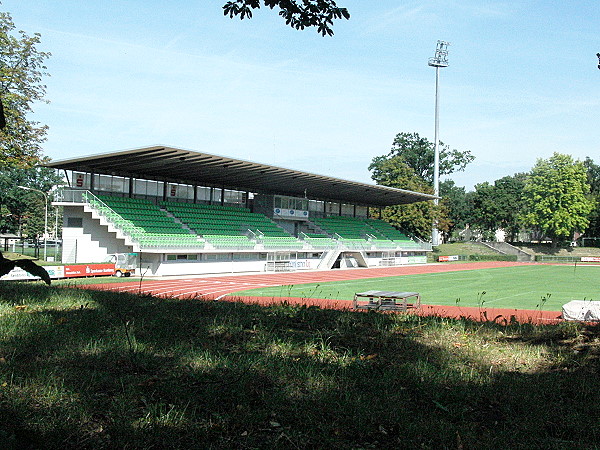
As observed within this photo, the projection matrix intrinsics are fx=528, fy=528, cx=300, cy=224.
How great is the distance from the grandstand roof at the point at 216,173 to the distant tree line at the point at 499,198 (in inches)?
804

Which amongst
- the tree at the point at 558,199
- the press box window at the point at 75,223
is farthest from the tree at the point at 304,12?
the tree at the point at 558,199

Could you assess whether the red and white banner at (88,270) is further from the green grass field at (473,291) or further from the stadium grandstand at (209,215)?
the green grass field at (473,291)

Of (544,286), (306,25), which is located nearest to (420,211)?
(544,286)

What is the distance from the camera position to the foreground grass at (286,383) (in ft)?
11.7

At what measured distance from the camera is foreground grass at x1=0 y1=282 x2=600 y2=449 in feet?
11.7

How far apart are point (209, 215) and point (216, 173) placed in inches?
173

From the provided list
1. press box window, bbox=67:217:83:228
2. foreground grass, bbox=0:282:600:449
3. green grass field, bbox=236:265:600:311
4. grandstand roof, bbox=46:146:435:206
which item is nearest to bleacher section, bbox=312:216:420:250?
grandstand roof, bbox=46:146:435:206

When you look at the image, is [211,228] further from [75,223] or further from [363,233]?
[363,233]

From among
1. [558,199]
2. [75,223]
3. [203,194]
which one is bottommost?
[75,223]

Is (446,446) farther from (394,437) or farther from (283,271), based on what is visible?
(283,271)

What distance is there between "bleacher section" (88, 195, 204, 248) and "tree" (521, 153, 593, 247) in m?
72.0

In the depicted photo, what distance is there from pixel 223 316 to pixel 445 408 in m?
3.61

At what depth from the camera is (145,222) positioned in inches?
1635

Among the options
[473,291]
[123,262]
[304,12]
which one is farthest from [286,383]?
[123,262]
